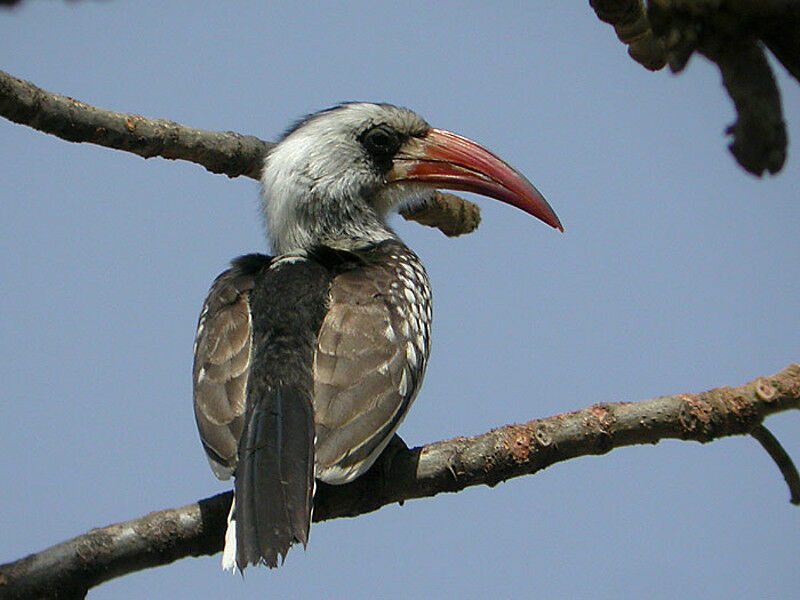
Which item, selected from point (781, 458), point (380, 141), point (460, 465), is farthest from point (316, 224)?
point (781, 458)

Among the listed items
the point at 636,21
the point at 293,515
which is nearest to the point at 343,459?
the point at 293,515

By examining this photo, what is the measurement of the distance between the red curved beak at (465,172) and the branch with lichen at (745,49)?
14.1ft

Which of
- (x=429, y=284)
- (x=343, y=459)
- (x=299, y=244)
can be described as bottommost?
(x=343, y=459)

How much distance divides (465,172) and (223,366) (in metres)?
2.21

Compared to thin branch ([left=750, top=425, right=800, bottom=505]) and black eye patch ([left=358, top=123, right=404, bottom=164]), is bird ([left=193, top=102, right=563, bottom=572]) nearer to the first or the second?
black eye patch ([left=358, top=123, right=404, bottom=164])

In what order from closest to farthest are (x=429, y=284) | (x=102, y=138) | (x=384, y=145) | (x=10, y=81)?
(x=10, y=81) → (x=102, y=138) → (x=429, y=284) → (x=384, y=145)

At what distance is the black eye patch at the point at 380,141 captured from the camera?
5359 millimetres

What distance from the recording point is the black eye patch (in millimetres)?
5359

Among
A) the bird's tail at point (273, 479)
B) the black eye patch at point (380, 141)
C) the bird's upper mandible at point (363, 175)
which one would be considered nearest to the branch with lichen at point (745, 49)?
the bird's tail at point (273, 479)

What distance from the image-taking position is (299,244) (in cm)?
506

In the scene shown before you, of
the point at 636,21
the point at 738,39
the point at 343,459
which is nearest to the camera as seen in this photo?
the point at 738,39

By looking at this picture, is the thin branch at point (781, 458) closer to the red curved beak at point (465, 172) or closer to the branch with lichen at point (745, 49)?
the red curved beak at point (465, 172)

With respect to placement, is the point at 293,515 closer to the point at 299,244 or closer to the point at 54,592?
the point at 54,592

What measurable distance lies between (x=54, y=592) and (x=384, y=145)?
3.18 metres
